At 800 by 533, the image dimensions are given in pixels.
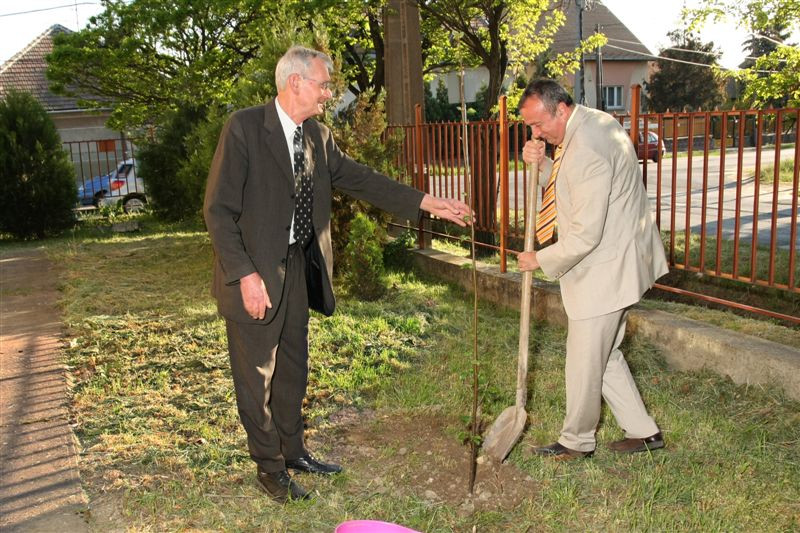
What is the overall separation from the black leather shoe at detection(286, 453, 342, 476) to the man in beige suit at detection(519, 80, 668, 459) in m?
1.26

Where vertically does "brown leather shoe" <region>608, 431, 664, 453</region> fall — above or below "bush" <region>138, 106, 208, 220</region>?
below

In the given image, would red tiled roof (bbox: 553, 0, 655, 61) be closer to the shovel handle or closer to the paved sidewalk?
the paved sidewalk

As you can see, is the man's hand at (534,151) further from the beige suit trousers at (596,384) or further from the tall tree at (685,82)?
the tall tree at (685,82)

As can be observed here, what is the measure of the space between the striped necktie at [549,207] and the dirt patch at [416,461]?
4.07 ft

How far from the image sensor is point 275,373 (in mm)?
3715

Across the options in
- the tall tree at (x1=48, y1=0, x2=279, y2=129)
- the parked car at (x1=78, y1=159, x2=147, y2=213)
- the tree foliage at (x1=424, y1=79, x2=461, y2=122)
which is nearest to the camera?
the tall tree at (x1=48, y1=0, x2=279, y2=129)

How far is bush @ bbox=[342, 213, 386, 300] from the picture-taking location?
7.36 m

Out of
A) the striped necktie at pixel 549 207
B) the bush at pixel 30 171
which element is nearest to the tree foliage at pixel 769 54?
the striped necktie at pixel 549 207

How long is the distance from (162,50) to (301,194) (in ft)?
51.8

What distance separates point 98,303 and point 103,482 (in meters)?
4.35

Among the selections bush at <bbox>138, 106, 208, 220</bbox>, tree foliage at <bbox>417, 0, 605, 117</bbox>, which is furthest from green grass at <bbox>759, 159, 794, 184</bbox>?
bush at <bbox>138, 106, 208, 220</bbox>

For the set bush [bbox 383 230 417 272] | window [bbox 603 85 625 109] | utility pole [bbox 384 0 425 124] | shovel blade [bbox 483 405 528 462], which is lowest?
shovel blade [bbox 483 405 528 462]

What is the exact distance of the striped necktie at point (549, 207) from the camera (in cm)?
368

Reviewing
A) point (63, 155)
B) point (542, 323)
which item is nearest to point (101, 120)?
point (63, 155)
